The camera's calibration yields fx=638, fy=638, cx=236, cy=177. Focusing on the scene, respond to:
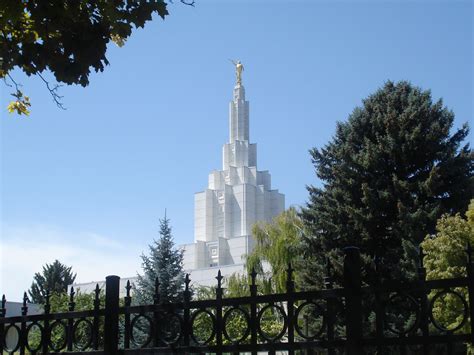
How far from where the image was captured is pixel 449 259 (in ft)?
52.9

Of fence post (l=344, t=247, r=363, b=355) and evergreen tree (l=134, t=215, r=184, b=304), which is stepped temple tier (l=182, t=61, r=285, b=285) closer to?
evergreen tree (l=134, t=215, r=184, b=304)

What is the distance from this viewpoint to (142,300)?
72.3 feet

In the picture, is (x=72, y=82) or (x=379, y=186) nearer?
(x=72, y=82)

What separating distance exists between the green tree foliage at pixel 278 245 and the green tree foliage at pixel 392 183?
164 inches

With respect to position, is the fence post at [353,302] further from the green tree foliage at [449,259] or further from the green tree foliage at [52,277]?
the green tree foliage at [52,277]

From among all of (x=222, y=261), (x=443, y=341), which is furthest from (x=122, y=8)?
(x=222, y=261)

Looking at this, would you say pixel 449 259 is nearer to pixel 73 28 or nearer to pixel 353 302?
pixel 353 302

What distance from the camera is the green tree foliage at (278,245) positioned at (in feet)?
101

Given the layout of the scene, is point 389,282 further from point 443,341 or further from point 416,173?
point 416,173

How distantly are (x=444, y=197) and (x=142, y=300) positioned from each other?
12.4 metres

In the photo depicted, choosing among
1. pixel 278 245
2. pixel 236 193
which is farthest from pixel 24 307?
pixel 236 193

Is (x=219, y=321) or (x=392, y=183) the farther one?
(x=392, y=183)

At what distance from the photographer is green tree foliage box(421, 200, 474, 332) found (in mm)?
14654

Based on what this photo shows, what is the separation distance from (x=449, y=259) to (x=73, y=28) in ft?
42.6
